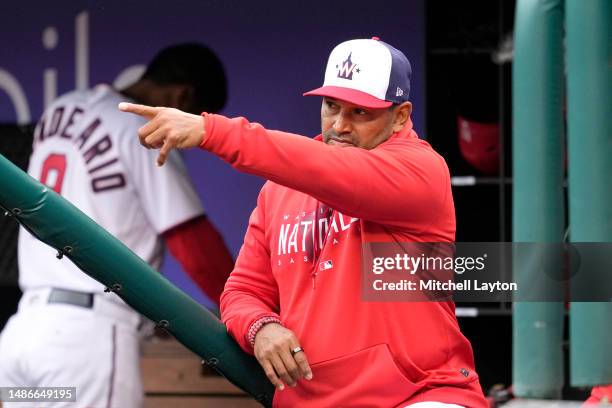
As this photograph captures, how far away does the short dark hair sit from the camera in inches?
203

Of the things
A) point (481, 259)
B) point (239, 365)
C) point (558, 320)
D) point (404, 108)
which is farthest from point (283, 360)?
point (558, 320)

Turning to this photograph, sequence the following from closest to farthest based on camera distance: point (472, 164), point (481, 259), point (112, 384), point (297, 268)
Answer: point (297, 268) → point (481, 259) → point (112, 384) → point (472, 164)

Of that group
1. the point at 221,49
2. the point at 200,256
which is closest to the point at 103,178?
the point at 200,256

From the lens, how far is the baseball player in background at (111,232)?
14.6 feet

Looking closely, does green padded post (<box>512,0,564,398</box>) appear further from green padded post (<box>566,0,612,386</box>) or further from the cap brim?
the cap brim

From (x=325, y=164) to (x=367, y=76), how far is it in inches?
12.1

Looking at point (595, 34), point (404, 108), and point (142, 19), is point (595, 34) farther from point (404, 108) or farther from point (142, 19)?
point (142, 19)

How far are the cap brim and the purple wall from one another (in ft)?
8.70

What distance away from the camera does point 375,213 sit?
230 centimetres

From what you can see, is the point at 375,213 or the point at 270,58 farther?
the point at 270,58

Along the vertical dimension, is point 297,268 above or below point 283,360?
above

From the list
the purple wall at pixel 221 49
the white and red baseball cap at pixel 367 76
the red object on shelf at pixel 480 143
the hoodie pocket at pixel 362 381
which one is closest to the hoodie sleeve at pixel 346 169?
the white and red baseball cap at pixel 367 76

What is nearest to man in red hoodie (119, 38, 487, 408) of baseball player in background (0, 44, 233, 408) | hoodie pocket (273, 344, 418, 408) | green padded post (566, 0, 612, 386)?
hoodie pocket (273, 344, 418, 408)

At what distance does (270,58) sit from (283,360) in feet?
9.74
